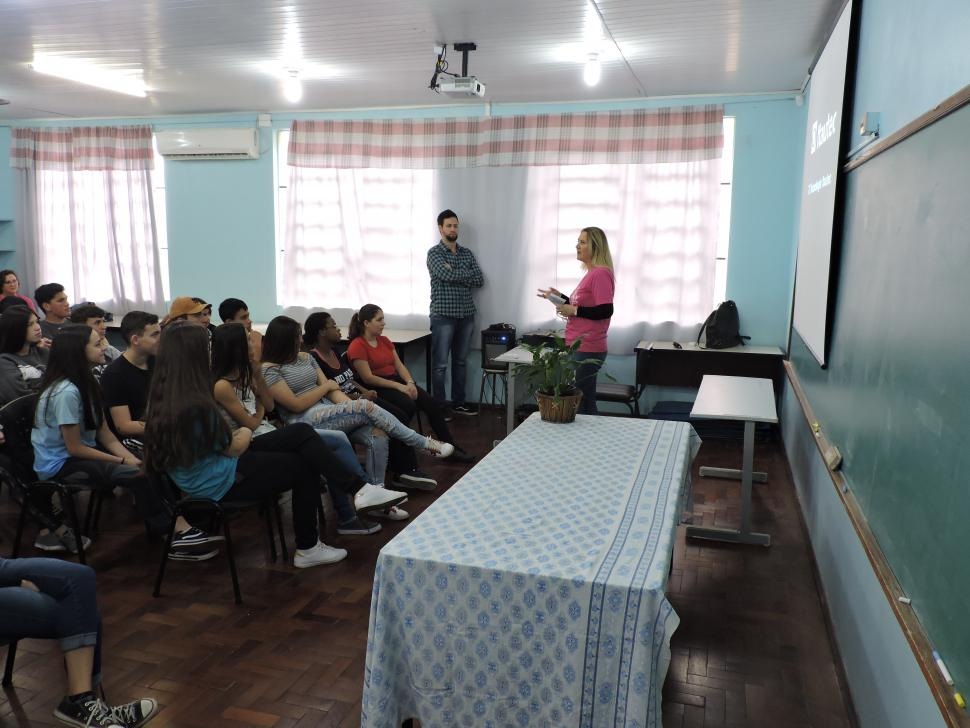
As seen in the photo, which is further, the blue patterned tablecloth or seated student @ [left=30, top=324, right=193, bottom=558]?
seated student @ [left=30, top=324, right=193, bottom=558]

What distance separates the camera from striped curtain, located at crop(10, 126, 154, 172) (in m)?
7.22

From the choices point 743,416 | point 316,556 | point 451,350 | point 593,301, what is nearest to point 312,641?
point 316,556

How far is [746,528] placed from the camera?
146 inches

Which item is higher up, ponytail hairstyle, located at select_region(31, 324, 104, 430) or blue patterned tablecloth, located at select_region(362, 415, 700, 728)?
ponytail hairstyle, located at select_region(31, 324, 104, 430)

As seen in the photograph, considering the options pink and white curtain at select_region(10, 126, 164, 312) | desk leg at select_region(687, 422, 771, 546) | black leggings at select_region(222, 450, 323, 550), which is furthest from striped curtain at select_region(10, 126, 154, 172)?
desk leg at select_region(687, 422, 771, 546)

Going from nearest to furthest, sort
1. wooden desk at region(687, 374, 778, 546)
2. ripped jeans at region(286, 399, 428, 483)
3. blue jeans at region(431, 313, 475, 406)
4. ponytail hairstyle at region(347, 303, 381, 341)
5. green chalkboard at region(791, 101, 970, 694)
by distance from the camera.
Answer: green chalkboard at region(791, 101, 970, 694), wooden desk at region(687, 374, 778, 546), ripped jeans at region(286, 399, 428, 483), ponytail hairstyle at region(347, 303, 381, 341), blue jeans at region(431, 313, 475, 406)

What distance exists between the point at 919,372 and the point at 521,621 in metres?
1.07

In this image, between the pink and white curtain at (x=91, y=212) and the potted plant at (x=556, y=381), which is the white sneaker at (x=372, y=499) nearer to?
the potted plant at (x=556, y=381)

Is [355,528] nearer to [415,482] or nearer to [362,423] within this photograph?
[362,423]

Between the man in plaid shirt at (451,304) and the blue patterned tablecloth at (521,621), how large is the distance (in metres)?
4.29

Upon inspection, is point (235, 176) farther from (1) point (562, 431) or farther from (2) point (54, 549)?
(1) point (562, 431)

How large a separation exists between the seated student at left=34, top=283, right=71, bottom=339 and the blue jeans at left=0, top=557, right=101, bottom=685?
3.41m

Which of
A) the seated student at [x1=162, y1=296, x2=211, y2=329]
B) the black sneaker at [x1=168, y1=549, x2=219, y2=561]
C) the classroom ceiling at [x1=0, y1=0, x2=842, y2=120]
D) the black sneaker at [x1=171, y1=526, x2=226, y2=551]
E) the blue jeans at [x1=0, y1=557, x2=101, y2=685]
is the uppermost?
the classroom ceiling at [x1=0, y1=0, x2=842, y2=120]

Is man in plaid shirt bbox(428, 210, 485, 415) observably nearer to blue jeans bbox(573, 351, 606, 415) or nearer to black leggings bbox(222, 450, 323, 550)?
blue jeans bbox(573, 351, 606, 415)
